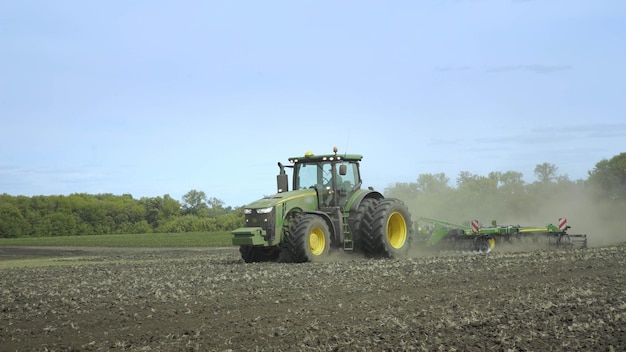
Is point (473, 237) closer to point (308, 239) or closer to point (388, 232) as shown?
point (388, 232)

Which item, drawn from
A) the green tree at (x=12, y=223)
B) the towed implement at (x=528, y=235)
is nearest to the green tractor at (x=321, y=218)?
the towed implement at (x=528, y=235)

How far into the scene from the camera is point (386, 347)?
756cm

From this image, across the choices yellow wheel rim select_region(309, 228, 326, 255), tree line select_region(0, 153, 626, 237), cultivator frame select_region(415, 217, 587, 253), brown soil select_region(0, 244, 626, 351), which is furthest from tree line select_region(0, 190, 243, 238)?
brown soil select_region(0, 244, 626, 351)

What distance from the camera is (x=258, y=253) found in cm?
1792

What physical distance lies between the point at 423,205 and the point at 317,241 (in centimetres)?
1155

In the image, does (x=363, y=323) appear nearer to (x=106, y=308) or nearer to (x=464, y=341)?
(x=464, y=341)

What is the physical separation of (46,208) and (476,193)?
45.2 metres

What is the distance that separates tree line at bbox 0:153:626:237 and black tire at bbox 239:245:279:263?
9.89 metres

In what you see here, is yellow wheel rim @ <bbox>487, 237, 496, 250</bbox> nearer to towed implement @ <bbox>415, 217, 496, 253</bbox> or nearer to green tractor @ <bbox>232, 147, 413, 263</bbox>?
towed implement @ <bbox>415, 217, 496, 253</bbox>

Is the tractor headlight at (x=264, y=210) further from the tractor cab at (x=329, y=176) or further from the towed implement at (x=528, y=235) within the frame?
the towed implement at (x=528, y=235)

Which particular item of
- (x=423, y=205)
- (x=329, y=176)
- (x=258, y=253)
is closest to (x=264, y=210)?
(x=258, y=253)

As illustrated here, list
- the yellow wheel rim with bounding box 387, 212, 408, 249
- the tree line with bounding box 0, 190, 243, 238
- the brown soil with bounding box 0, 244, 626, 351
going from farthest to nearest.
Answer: the tree line with bounding box 0, 190, 243, 238, the yellow wheel rim with bounding box 387, 212, 408, 249, the brown soil with bounding box 0, 244, 626, 351

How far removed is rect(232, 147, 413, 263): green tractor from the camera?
16.7 m

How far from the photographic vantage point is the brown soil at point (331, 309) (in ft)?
26.1
